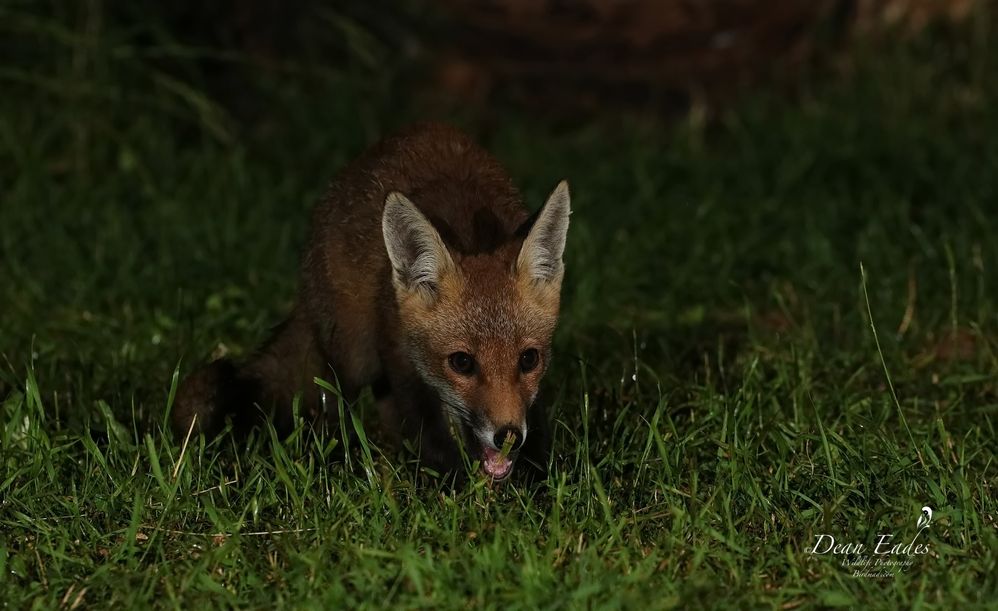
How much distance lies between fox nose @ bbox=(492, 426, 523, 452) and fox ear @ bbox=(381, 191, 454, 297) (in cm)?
58

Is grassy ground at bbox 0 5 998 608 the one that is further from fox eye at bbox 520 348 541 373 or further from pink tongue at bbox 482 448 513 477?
fox eye at bbox 520 348 541 373

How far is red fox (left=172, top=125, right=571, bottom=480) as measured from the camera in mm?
4070

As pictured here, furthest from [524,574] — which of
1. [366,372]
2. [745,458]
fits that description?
[366,372]

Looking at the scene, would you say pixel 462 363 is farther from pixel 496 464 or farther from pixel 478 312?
pixel 496 464

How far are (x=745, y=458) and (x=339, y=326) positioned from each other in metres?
1.47

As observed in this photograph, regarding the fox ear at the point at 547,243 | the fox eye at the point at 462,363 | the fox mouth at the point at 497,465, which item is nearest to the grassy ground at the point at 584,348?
the fox mouth at the point at 497,465

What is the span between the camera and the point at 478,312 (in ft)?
13.6

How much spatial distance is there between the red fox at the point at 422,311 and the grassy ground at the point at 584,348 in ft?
0.61

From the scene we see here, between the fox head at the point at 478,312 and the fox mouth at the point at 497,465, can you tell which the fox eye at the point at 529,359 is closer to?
the fox head at the point at 478,312

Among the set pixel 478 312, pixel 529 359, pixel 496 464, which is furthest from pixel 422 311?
pixel 496 464

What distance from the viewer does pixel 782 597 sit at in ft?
11.2

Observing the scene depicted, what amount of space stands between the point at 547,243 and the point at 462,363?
47cm

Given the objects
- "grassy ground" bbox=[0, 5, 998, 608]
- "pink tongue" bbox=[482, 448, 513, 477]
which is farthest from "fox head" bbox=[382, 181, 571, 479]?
"grassy ground" bbox=[0, 5, 998, 608]

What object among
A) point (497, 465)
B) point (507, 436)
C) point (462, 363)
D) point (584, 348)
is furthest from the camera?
point (584, 348)
